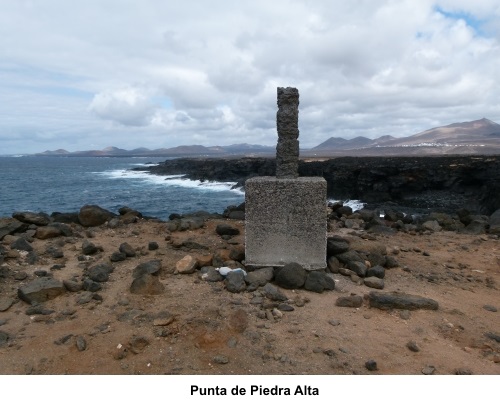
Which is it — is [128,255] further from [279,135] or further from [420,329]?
[420,329]

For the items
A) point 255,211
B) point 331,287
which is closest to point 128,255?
point 255,211

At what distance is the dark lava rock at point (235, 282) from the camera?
6402 millimetres

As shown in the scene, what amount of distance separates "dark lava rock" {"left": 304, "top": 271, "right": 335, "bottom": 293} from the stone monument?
0.44m

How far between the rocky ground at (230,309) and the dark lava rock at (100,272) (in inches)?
0.9

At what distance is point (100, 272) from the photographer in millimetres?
6977

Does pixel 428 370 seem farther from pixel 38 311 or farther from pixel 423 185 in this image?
pixel 423 185

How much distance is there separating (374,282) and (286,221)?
178cm

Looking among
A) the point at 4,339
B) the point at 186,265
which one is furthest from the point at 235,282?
the point at 4,339

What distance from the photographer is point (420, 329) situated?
5520mm

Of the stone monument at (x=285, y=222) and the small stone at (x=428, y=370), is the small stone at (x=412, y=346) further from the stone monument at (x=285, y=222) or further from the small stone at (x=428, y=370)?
the stone monument at (x=285, y=222)

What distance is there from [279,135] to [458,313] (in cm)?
412

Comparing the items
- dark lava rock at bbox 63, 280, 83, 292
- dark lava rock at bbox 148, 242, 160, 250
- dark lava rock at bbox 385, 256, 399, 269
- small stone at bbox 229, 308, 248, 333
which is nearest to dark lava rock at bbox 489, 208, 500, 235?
dark lava rock at bbox 385, 256, 399, 269

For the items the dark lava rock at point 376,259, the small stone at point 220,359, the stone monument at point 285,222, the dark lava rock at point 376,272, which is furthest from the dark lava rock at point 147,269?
the dark lava rock at point 376,259

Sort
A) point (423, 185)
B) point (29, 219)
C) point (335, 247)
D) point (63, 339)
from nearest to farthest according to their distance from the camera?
point (63, 339) → point (335, 247) → point (29, 219) → point (423, 185)
